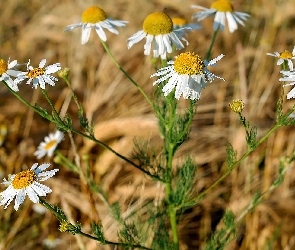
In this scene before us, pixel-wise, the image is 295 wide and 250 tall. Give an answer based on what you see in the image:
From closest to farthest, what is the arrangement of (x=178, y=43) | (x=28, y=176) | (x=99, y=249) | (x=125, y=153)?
1. (x=28, y=176)
2. (x=178, y=43)
3. (x=99, y=249)
4. (x=125, y=153)

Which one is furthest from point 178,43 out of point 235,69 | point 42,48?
point 42,48

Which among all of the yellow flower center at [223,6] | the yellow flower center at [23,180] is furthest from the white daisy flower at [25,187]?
the yellow flower center at [223,6]

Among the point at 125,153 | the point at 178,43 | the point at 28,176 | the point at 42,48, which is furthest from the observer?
the point at 42,48

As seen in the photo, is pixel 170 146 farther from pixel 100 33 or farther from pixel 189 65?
pixel 100 33

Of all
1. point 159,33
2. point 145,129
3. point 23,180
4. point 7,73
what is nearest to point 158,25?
point 159,33

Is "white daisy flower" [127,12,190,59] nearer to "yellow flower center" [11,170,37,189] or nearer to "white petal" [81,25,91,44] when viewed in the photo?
"white petal" [81,25,91,44]

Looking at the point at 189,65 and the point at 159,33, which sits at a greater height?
the point at 159,33

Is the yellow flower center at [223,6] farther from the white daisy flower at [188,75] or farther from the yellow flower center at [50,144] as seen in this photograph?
the yellow flower center at [50,144]

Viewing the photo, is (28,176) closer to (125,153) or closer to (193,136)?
(125,153)
